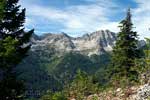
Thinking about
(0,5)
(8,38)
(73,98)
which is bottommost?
(73,98)

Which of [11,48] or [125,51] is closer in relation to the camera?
[11,48]

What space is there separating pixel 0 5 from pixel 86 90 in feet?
87.9

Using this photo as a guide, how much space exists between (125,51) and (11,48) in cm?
2670

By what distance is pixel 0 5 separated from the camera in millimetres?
30891

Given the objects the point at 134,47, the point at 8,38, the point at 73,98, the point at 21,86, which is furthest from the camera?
the point at 134,47

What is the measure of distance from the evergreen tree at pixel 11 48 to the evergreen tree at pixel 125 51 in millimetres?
21691

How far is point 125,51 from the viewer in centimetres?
5419

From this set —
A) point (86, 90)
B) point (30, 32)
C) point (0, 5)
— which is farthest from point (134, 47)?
point (0, 5)

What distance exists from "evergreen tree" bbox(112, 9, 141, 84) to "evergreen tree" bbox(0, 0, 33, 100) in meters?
21.7

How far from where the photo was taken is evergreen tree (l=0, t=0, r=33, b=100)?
30.3 meters

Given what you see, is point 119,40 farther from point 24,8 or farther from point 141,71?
point 24,8

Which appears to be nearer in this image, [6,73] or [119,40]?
[6,73]

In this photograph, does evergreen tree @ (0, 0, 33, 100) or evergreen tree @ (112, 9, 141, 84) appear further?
evergreen tree @ (112, 9, 141, 84)

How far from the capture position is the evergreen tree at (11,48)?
30.3 metres
